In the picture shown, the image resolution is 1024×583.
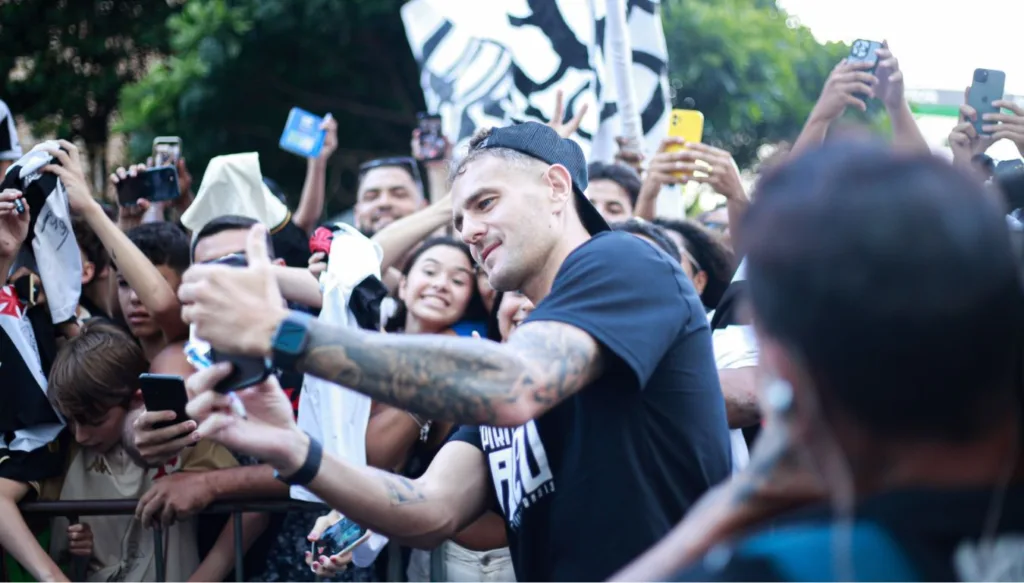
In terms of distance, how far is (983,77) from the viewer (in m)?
4.45

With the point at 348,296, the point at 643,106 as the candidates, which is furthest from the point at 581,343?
the point at 643,106

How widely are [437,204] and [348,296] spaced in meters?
1.01

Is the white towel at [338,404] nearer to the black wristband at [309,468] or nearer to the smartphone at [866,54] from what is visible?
the black wristband at [309,468]

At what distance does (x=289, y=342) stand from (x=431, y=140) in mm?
4452

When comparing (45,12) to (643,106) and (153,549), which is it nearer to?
(643,106)

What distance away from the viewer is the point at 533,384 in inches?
84.7

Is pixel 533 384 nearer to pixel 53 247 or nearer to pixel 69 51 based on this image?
pixel 53 247

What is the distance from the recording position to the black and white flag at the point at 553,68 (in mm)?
6258

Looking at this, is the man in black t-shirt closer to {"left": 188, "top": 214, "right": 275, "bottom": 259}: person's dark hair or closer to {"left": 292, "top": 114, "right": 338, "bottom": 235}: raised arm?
{"left": 188, "top": 214, "right": 275, "bottom": 259}: person's dark hair

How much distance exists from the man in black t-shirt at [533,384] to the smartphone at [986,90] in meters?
2.20

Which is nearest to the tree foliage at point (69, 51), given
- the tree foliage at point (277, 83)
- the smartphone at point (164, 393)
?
the tree foliage at point (277, 83)

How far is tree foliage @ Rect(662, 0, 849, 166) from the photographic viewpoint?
509 inches

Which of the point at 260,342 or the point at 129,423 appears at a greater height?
the point at 260,342

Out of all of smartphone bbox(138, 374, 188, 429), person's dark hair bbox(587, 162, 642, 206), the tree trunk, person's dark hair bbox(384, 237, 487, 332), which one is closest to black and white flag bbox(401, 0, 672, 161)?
person's dark hair bbox(587, 162, 642, 206)
